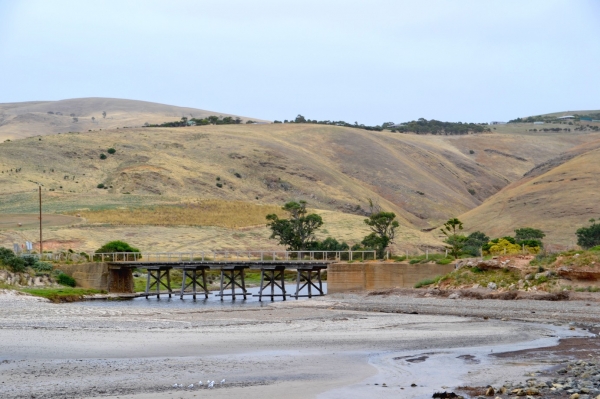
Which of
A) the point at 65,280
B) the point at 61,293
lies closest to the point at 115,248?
the point at 65,280

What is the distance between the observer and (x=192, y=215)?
3898 inches

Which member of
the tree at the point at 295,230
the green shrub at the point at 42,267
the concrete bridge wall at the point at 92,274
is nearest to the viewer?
the green shrub at the point at 42,267

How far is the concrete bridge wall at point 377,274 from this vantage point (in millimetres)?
48847

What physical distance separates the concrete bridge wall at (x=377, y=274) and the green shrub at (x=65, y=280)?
1872 cm

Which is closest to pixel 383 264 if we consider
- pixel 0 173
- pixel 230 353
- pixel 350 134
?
pixel 230 353

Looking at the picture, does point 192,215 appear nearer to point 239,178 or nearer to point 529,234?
point 239,178

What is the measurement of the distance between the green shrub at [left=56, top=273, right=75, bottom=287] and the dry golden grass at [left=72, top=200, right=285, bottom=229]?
28.2 m

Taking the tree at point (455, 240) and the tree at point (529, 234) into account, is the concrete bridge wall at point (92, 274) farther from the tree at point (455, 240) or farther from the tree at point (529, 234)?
the tree at point (529, 234)

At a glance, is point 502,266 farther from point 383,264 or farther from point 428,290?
point 383,264

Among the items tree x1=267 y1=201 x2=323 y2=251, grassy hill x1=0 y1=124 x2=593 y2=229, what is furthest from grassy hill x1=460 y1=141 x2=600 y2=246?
tree x1=267 y1=201 x2=323 y2=251

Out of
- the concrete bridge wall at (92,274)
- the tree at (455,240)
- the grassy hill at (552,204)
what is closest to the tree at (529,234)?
the grassy hill at (552,204)

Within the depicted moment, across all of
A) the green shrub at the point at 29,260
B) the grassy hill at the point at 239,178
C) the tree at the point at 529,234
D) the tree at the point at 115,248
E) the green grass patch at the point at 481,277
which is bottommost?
the green grass patch at the point at 481,277

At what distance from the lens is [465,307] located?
129 feet

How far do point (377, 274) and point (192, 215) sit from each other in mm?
50848
